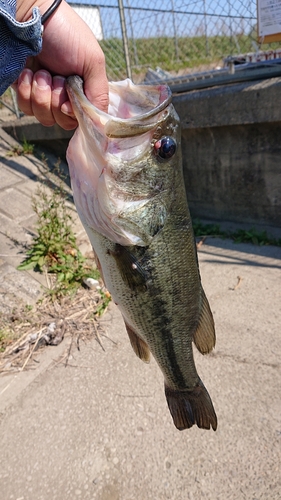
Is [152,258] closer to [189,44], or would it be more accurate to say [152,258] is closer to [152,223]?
[152,223]

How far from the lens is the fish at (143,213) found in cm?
129

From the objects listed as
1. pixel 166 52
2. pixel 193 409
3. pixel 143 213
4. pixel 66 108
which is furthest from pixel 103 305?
pixel 166 52

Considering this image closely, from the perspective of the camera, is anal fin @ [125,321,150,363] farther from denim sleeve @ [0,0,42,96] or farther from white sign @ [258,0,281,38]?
white sign @ [258,0,281,38]

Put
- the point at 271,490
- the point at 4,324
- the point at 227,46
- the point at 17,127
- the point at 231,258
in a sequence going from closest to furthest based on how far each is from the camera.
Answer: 1. the point at 271,490
2. the point at 4,324
3. the point at 231,258
4. the point at 227,46
5. the point at 17,127

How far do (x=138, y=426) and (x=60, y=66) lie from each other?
2066 millimetres

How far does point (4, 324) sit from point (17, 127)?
4.14 m

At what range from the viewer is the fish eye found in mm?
1311

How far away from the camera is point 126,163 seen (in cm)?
131

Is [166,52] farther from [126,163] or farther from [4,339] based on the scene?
[126,163]

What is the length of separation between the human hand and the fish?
0.05 m

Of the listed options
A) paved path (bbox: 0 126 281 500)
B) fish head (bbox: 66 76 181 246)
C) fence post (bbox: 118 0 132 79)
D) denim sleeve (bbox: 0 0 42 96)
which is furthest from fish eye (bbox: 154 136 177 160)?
fence post (bbox: 118 0 132 79)

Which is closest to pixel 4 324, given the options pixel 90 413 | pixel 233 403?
pixel 90 413

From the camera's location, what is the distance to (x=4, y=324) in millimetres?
3250

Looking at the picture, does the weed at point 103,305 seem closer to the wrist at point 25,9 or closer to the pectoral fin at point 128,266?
the pectoral fin at point 128,266
